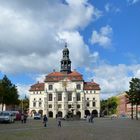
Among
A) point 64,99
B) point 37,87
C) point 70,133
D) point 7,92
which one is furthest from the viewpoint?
point 37,87

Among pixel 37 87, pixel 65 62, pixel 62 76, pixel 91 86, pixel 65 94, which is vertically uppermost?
pixel 65 62

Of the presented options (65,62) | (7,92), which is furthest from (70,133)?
(65,62)

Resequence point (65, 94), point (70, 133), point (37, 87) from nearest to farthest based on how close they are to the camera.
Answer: point (70, 133) → point (65, 94) → point (37, 87)

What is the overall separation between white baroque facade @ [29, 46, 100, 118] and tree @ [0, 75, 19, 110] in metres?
50.7

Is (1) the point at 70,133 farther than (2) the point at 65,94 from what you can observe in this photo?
No

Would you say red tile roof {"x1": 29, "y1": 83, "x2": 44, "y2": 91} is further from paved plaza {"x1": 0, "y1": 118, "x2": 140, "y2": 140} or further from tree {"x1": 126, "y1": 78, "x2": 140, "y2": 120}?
paved plaza {"x1": 0, "y1": 118, "x2": 140, "y2": 140}

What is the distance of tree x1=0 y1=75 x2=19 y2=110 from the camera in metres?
101

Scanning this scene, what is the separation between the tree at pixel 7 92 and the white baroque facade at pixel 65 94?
166 ft

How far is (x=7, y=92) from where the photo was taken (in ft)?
336

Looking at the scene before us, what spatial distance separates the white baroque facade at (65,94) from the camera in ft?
520

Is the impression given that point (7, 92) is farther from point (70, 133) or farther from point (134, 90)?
point (70, 133)

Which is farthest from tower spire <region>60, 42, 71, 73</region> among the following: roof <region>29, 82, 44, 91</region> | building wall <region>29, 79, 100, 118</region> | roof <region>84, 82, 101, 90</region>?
roof <region>29, 82, 44, 91</region>

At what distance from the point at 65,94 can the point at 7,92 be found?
5996cm

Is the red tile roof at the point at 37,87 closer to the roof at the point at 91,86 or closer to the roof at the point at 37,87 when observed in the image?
the roof at the point at 37,87
